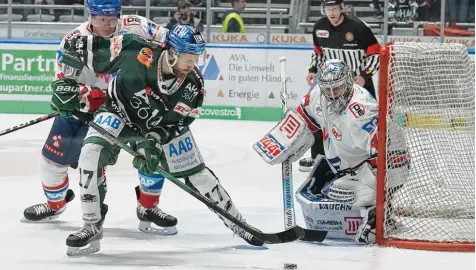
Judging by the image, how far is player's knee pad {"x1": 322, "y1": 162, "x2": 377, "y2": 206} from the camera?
4039 millimetres

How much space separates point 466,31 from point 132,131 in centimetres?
520

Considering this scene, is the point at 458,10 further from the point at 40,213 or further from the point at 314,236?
the point at 40,213

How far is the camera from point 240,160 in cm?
631

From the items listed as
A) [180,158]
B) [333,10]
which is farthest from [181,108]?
[333,10]

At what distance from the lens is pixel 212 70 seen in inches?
331

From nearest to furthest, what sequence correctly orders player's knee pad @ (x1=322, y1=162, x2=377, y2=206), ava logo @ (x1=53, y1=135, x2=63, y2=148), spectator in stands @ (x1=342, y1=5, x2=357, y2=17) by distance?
player's knee pad @ (x1=322, y1=162, x2=377, y2=206), ava logo @ (x1=53, y1=135, x2=63, y2=148), spectator in stands @ (x1=342, y1=5, x2=357, y2=17)

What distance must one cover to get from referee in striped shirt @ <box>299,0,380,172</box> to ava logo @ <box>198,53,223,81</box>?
99.1 inches

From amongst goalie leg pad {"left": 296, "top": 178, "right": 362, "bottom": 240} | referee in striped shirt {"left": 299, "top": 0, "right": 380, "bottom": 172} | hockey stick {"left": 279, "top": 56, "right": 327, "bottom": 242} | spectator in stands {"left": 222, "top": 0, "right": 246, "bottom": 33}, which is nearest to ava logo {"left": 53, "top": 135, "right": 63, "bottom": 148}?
hockey stick {"left": 279, "top": 56, "right": 327, "bottom": 242}

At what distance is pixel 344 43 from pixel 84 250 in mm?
2609

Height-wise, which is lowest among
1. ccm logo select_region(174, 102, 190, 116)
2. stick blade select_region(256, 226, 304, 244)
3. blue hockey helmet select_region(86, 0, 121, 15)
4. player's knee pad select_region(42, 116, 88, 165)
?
stick blade select_region(256, 226, 304, 244)

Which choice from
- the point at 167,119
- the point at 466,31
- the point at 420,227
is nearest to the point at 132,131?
the point at 167,119

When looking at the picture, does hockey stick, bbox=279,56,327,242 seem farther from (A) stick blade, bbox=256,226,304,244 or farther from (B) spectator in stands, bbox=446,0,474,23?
(B) spectator in stands, bbox=446,0,474,23

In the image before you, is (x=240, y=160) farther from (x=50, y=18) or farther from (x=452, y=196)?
(x=50, y=18)

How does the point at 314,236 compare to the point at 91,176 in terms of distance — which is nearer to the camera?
the point at 91,176
